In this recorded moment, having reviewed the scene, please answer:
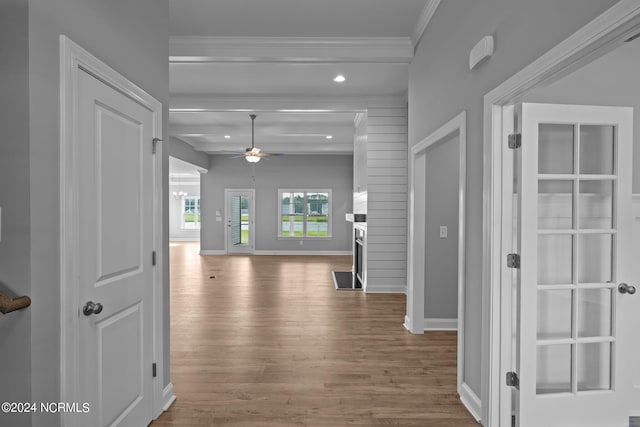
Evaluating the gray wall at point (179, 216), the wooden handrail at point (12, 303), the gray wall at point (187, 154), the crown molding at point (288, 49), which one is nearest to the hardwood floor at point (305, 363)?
the wooden handrail at point (12, 303)

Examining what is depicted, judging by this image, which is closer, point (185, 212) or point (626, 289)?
point (626, 289)

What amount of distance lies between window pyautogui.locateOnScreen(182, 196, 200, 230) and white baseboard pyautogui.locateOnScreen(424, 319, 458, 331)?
13.8m


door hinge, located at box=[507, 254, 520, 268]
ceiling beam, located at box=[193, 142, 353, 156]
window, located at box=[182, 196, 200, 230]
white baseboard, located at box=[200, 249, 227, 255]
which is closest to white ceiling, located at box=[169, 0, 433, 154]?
ceiling beam, located at box=[193, 142, 353, 156]

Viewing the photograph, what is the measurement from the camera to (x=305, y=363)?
3.29 m

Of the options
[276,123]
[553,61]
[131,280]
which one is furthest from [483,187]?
[276,123]

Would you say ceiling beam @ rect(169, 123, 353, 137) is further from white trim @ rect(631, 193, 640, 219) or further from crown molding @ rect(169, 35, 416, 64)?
white trim @ rect(631, 193, 640, 219)

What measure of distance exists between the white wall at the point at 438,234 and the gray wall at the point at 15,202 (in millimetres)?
3778

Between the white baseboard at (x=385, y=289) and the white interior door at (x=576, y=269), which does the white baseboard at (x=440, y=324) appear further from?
the white interior door at (x=576, y=269)

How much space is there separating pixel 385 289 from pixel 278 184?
6241 mm

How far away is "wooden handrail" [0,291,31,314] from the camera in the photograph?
1.26m

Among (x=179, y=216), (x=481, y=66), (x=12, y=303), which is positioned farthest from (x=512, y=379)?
(x=179, y=216)

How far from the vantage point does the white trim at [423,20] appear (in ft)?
10.4

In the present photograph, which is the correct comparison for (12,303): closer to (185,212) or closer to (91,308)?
(91,308)

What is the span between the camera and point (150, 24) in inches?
92.6
